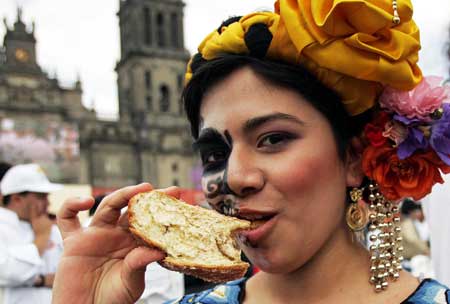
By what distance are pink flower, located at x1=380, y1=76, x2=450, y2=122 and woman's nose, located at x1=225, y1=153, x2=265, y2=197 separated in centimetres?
45

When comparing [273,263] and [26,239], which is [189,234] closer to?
[273,263]

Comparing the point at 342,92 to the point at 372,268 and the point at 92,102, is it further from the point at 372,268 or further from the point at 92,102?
the point at 92,102

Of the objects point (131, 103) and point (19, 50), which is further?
point (131, 103)

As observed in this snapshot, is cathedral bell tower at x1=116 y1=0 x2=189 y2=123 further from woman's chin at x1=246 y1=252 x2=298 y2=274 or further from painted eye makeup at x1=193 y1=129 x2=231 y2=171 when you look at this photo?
A: woman's chin at x1=246 y1=252 x2=298 y2=274

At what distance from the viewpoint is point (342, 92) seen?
1377 millimetres

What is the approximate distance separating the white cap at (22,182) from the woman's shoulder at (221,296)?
329cm

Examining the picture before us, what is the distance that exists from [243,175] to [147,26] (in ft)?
168

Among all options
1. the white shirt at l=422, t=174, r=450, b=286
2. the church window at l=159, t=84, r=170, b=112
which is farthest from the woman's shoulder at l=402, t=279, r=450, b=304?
the church window at l=159, t=84, r=170, b=112

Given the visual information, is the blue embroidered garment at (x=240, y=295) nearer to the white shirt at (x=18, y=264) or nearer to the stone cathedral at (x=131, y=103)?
the white shirt at (x=18, y=264)

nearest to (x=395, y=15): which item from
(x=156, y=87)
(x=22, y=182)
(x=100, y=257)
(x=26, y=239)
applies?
(x=100, y=257)

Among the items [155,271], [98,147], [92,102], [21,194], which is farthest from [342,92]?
[92,102]

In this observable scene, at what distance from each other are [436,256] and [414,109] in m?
1.38

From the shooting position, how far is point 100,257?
1473 millimetres

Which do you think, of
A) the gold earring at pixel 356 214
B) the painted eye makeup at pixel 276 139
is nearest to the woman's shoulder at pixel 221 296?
the gold earring at pixel 356 214
